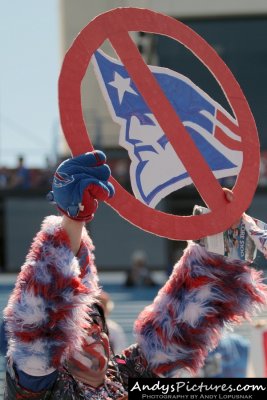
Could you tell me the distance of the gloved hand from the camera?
5.85 ft

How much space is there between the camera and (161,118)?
208 cm

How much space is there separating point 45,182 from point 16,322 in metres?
10.3

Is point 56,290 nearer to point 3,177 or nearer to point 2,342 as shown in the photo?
point 2,342

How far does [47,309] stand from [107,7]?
14411 millimetres

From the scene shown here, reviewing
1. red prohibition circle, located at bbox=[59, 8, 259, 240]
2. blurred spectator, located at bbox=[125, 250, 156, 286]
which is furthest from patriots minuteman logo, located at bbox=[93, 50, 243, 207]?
blurred spectator, located at bbox=[125, 250, 156, 286]

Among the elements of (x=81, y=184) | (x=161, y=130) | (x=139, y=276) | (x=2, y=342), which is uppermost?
(x=161, y=130)

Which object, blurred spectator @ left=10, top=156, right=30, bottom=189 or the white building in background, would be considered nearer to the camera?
blurred spectator @ left=10, top=156, right=30, bottom=189

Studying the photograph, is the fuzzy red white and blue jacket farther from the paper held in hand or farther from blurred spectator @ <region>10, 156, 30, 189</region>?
blurred spectator @ <region>10, 156, 30, 189</region>

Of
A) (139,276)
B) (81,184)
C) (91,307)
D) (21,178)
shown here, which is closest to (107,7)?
(21,178)

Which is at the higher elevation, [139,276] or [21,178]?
[21,178]

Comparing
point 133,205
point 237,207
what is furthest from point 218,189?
point 133,205

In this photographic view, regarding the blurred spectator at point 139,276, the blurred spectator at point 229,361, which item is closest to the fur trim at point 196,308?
the blurred spectator at point 229,361

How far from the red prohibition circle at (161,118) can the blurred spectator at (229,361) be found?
2.70 meters

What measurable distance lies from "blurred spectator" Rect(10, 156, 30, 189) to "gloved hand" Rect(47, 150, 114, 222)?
10260mm
